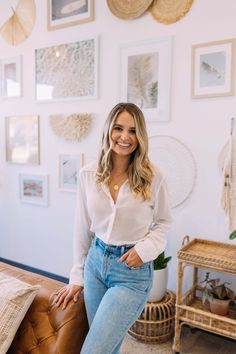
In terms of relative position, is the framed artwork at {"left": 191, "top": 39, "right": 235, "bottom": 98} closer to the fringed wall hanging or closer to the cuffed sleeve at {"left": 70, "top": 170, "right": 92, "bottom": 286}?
the fringed wall hanging

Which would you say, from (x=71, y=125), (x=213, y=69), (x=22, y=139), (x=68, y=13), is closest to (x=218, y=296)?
(x=213, y=69)

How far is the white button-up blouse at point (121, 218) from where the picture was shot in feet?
4.16

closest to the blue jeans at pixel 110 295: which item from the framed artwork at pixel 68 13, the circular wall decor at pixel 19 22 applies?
the framed artwork at pixel 68 13

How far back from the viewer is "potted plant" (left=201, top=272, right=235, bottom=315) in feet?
6.26

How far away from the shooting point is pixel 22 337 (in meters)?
1.19

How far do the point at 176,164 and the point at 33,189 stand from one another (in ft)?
4.84

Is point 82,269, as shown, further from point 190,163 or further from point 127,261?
point 190,163

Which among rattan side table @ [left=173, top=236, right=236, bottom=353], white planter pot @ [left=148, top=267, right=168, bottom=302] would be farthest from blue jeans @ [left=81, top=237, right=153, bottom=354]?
white planter pot @ [left=148, top=267, right=168, bottom=302]

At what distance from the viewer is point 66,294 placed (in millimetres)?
1257

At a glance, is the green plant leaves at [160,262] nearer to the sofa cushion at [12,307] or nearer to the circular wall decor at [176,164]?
the circular wall decor at [176,164]

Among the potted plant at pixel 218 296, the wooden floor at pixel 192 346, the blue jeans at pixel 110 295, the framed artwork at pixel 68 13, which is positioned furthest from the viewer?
the framed artwork at pixel 68 13

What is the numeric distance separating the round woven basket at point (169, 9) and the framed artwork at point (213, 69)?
10.3 inches

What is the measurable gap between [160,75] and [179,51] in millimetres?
203

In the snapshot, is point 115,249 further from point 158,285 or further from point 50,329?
point 158,285
